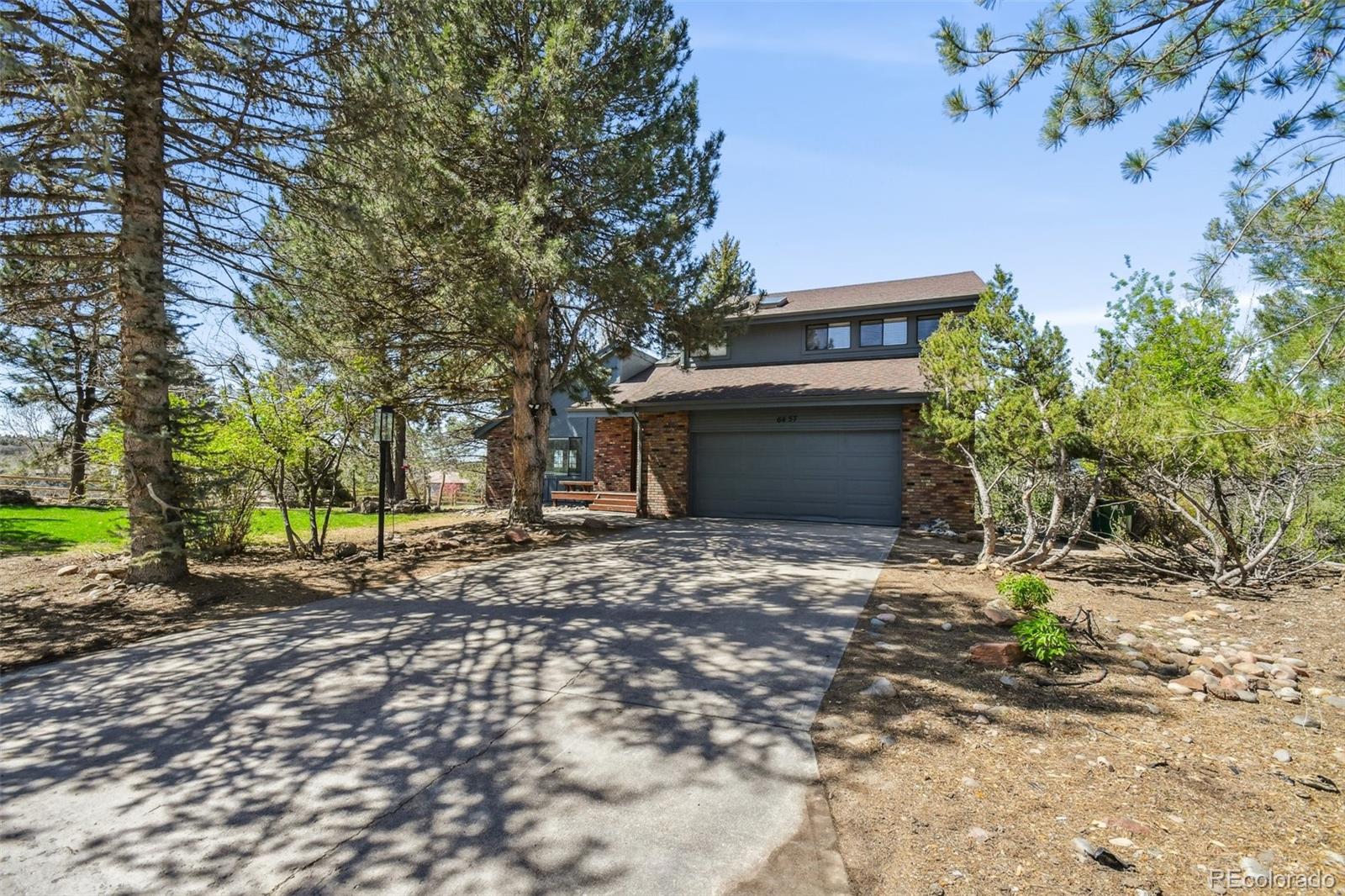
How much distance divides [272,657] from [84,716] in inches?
41.3

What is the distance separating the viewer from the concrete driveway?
221 centimetres

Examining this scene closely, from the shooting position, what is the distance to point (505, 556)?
28.8 feet

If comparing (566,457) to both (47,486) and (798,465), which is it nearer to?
(798,465)

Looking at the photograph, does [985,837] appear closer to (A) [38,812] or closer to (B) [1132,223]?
(A) [38,812]

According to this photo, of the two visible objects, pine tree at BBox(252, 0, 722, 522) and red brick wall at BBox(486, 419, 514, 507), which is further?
red brick wall at BBox(486, 419, 514, 507)

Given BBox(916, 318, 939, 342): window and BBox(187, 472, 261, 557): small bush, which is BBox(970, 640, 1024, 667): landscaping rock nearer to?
BBox(187, 472, 261, 557): small bush

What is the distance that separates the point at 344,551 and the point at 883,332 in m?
12.3

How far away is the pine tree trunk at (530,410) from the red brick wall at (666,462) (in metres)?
3.75

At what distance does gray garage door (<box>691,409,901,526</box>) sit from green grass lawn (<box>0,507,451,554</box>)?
7574 millimetres

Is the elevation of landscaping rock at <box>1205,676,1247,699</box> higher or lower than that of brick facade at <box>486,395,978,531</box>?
lower

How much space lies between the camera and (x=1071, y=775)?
2705mm

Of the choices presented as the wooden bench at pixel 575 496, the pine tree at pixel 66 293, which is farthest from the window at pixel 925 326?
the pine tree at pixel 66 293

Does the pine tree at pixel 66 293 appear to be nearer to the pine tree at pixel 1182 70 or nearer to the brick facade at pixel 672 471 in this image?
the brick facade at pixel 672 471

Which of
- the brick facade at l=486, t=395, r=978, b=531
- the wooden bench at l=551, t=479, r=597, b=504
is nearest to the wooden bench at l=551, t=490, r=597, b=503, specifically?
the wooden bench at l=551, t=479, r=597, b=504
